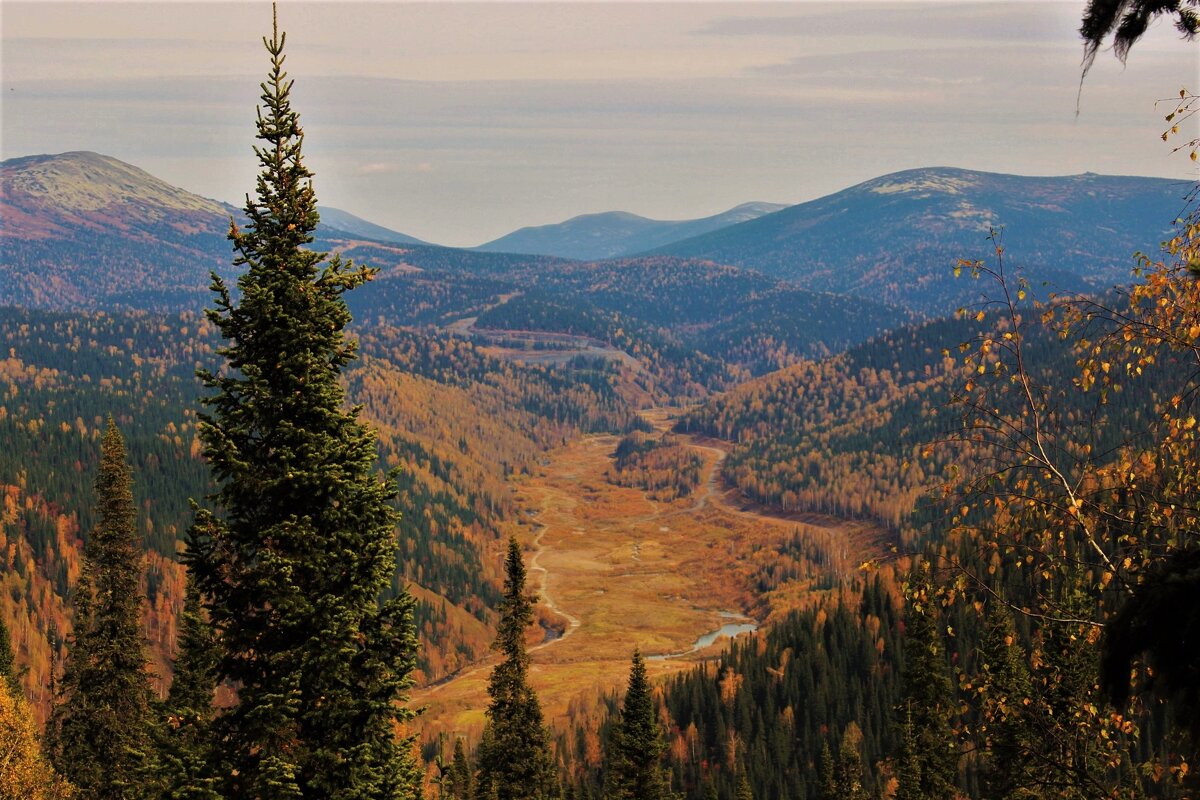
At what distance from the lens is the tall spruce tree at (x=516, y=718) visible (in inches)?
1940

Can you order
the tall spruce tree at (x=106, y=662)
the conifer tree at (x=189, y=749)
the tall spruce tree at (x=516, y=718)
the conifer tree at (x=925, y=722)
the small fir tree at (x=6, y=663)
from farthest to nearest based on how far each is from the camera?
the small fir tree at (x=6, y=663), the conifer tree at (x=925, y=722), the tall spruce tree at (x=106, y=662), the tall spruce tree at (x=516, y=718), the conifer tree at (x=189, y=749)

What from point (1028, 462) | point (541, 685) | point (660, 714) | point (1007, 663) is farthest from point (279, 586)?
point (541, 685)

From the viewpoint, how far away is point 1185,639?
12055mm

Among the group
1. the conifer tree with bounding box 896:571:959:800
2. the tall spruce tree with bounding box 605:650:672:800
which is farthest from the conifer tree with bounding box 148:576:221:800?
the conifer tree with bounding box 896:571:959:800

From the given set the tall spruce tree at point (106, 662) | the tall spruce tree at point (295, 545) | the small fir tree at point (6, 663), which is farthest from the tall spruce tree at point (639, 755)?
the small fir tree at point (6, 663)

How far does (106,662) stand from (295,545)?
4122 centimetres

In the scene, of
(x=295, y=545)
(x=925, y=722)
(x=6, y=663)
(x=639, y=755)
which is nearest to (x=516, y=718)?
(x=639, y=755)

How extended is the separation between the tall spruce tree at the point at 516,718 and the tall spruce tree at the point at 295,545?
2755cm

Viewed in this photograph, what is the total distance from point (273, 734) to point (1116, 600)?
650 inches

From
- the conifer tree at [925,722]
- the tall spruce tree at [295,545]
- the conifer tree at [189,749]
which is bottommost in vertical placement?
the conifer tree at [925,722]

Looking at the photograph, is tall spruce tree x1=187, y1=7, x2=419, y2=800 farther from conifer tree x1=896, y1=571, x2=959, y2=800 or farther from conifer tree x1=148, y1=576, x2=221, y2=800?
conifer tree x1=896, y1=571, x2=959, y2=800

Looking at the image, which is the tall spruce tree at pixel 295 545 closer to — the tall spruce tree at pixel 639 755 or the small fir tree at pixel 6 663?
the tall spruce tree at pixel 639 755

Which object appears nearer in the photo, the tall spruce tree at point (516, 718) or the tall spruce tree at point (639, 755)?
the tall spruce tree at point (516, 718)

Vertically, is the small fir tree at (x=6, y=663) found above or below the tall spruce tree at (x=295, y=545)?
below
